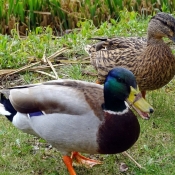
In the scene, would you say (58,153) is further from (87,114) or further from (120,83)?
(120,83)

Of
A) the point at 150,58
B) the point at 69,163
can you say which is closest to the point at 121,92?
the point at 69,163

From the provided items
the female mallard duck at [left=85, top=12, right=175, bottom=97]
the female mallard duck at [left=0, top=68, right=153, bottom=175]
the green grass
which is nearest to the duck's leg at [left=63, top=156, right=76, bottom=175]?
the female mallard duck at [left=0, top=68, right=153, bottom=175]

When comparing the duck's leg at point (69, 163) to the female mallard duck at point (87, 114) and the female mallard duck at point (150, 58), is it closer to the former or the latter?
the female mallard duck at point (87, 114)

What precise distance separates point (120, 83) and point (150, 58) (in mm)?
1197

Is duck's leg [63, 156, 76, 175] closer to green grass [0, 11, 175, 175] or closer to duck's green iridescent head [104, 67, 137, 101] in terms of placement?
green grass [0, 11, 175, 175]

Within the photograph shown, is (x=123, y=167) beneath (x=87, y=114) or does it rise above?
beneath

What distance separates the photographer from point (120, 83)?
384 cm

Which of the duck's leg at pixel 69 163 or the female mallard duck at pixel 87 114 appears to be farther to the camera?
the duck's leg at pixel 69 163

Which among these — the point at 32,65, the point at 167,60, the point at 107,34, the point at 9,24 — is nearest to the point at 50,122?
the point at 167,60

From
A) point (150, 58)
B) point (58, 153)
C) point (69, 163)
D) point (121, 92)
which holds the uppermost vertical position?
point (121, 92)

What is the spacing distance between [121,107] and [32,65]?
7.87 ft

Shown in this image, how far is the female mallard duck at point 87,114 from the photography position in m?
3.83

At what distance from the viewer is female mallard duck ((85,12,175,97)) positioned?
4926 millimetres

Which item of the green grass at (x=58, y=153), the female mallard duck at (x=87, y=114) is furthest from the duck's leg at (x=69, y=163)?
the green grass at (x=58, y=153)
